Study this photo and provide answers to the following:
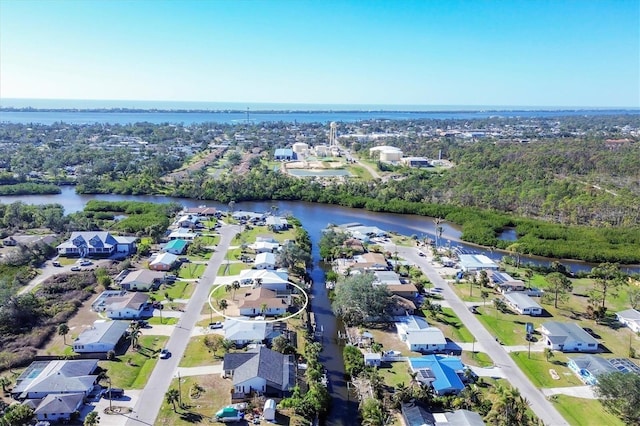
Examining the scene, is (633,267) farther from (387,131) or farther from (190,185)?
(387,131)

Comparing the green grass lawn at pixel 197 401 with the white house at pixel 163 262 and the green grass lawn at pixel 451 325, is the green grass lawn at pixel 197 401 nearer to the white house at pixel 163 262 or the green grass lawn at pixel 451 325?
the green grass lawn at pixel 451 325

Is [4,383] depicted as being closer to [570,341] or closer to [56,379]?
[56,379]

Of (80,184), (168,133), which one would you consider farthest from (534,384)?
(168,133)

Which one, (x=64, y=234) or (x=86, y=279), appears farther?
(x=64, y=234)

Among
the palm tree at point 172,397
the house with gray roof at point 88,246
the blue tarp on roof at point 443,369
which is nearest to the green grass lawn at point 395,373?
the blue tarp on roof at point 443,369

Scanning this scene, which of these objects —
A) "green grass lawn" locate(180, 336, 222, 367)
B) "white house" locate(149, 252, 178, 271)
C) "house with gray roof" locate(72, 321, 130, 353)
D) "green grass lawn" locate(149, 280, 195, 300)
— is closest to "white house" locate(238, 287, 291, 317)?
"green grass lawn" locate(180, 336, 222, 367)

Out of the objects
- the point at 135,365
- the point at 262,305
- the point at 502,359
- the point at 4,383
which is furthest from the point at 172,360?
the point at 502,359

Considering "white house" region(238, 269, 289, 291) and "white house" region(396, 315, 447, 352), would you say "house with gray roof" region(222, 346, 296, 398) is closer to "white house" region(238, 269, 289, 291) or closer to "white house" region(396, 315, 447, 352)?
"white house" region(396, 315, 447, 352)
